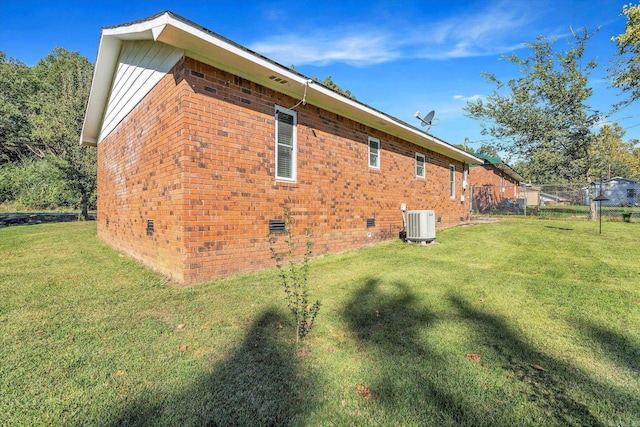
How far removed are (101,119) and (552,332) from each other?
12732 millimetres

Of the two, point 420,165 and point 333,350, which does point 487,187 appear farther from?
point 333,350

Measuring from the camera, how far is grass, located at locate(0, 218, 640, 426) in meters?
1.93

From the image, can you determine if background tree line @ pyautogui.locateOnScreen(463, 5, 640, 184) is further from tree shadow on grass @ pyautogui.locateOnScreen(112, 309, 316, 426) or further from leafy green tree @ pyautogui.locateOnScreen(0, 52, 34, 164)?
leafy green tree @ pyautogui.locateOnScreen(0, 52, 34, 164)

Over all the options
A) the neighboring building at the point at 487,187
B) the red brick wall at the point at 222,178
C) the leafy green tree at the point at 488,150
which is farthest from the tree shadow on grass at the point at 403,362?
the leafy green tree at the point at 488,150

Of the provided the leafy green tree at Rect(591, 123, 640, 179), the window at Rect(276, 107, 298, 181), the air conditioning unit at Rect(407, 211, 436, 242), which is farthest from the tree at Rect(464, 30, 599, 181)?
the leafy green tree at Rect(591, 123, 640, 179)

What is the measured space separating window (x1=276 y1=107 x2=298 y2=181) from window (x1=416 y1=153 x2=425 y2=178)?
595cm

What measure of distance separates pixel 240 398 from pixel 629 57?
69.6ft

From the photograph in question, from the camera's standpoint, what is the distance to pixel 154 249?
18.1 feet

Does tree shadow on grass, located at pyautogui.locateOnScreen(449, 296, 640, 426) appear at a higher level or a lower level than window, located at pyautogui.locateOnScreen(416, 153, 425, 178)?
lower

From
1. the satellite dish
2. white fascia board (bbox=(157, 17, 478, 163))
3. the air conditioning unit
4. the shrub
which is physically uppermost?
the satellite dish

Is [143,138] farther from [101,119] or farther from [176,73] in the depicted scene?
[101,119]

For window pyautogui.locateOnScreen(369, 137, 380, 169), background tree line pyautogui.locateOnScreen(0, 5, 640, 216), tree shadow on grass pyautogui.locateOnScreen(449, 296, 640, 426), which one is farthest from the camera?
background tree line pyautogui.locateOnScreen(0, 5, 640, 216)

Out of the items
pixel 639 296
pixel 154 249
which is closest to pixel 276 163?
pixel 154 249

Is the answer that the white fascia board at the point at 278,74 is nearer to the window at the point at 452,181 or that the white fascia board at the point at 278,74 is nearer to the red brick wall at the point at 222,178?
the red brick wall at the point at 222,178
